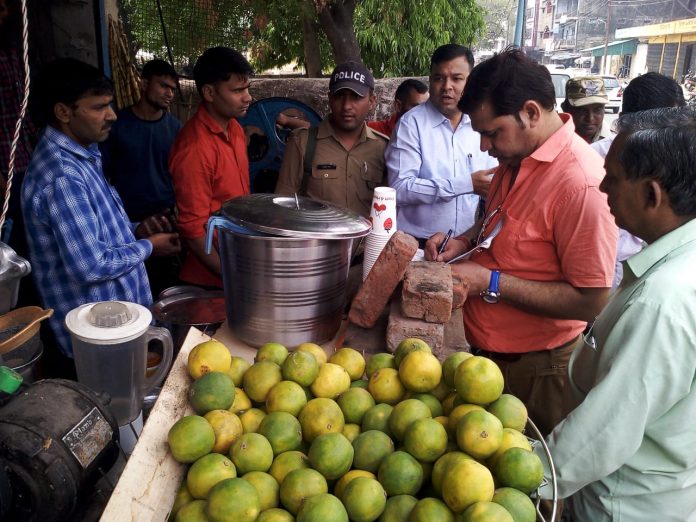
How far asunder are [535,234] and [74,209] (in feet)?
6.38

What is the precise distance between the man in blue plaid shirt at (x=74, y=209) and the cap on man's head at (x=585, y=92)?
3.86 m

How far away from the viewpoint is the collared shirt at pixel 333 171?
348 centimetres

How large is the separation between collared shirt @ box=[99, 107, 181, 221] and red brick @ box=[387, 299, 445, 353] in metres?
3.13

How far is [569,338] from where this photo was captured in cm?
240

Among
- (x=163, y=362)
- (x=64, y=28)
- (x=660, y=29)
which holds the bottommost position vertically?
(x=163, y=362)

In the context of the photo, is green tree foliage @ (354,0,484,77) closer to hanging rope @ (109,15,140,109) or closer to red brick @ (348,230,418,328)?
hanging rope @ (109,15,140,109)

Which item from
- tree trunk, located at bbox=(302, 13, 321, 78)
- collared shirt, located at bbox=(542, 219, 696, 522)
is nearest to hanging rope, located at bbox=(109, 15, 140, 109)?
tree trunk, located at bbox=(302, 13, 321, 78)

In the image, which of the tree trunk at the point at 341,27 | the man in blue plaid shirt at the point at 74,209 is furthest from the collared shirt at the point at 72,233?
the tree trunk at the point at 341,27

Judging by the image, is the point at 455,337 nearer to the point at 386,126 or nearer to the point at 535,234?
the point at 535,234

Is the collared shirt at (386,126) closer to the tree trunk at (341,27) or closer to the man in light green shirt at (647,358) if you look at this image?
the tree trunk at (341,27)

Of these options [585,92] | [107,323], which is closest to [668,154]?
[107,323]

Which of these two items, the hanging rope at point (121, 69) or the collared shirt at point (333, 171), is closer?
the collared shirt at point (333, 171)

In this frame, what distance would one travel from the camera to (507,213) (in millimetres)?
2227

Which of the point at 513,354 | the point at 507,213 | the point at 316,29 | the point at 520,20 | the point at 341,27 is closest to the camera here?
the point at 507,213
